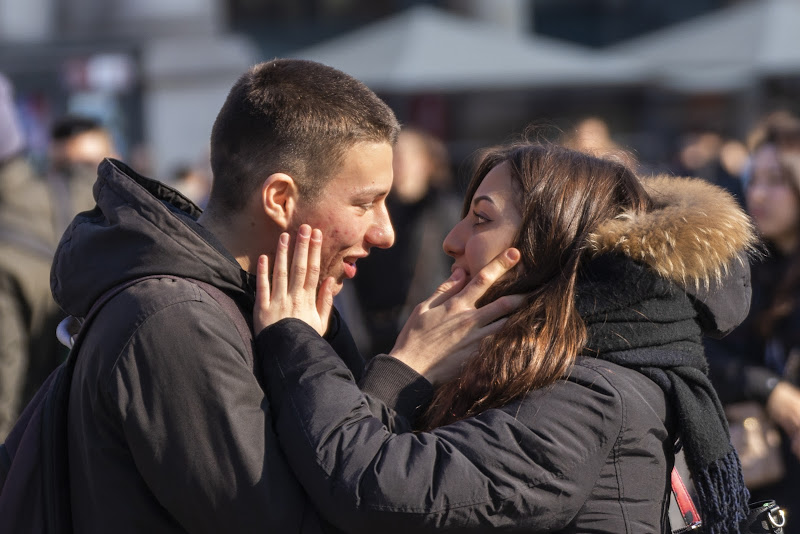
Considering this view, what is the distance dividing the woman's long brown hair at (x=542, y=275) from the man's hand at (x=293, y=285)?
0.37 metres

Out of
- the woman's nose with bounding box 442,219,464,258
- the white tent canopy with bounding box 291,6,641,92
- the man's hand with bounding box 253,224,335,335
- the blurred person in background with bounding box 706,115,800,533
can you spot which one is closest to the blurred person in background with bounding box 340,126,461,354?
the blurred person in background with bounding box 706,115,800,533

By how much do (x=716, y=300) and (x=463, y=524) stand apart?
2.57 feet

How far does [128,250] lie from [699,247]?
4.13 ft

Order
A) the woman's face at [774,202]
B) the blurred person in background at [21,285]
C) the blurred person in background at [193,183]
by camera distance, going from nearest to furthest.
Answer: the blurred person in background at [21,285]
the woman's face at [774,202]
the blurred person in background at [193,183]

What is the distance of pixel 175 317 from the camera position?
2053mm

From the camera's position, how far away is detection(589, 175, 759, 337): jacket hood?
87.2 inches

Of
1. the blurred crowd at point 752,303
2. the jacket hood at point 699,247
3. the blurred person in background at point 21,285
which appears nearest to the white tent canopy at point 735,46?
the blurred crowd at point 752,303

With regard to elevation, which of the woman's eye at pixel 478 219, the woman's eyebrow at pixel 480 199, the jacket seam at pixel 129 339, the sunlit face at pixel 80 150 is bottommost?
the sunlit face at pixel 80 150

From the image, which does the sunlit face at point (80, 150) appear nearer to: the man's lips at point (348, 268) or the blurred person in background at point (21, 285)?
the blurred person in background at point (21, 285)

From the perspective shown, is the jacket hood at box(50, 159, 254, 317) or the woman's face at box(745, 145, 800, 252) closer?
the jacket hood at box(50, 159, 254, 317)

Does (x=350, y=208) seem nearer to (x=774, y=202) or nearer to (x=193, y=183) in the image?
(x=774, y=202)

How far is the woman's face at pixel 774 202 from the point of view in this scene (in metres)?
4.21

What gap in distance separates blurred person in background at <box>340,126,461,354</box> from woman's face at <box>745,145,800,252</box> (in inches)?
89.0

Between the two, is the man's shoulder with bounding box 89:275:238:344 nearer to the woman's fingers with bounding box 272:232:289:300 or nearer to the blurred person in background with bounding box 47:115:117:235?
the woman's fingers with bounding box 272:232:289:300
